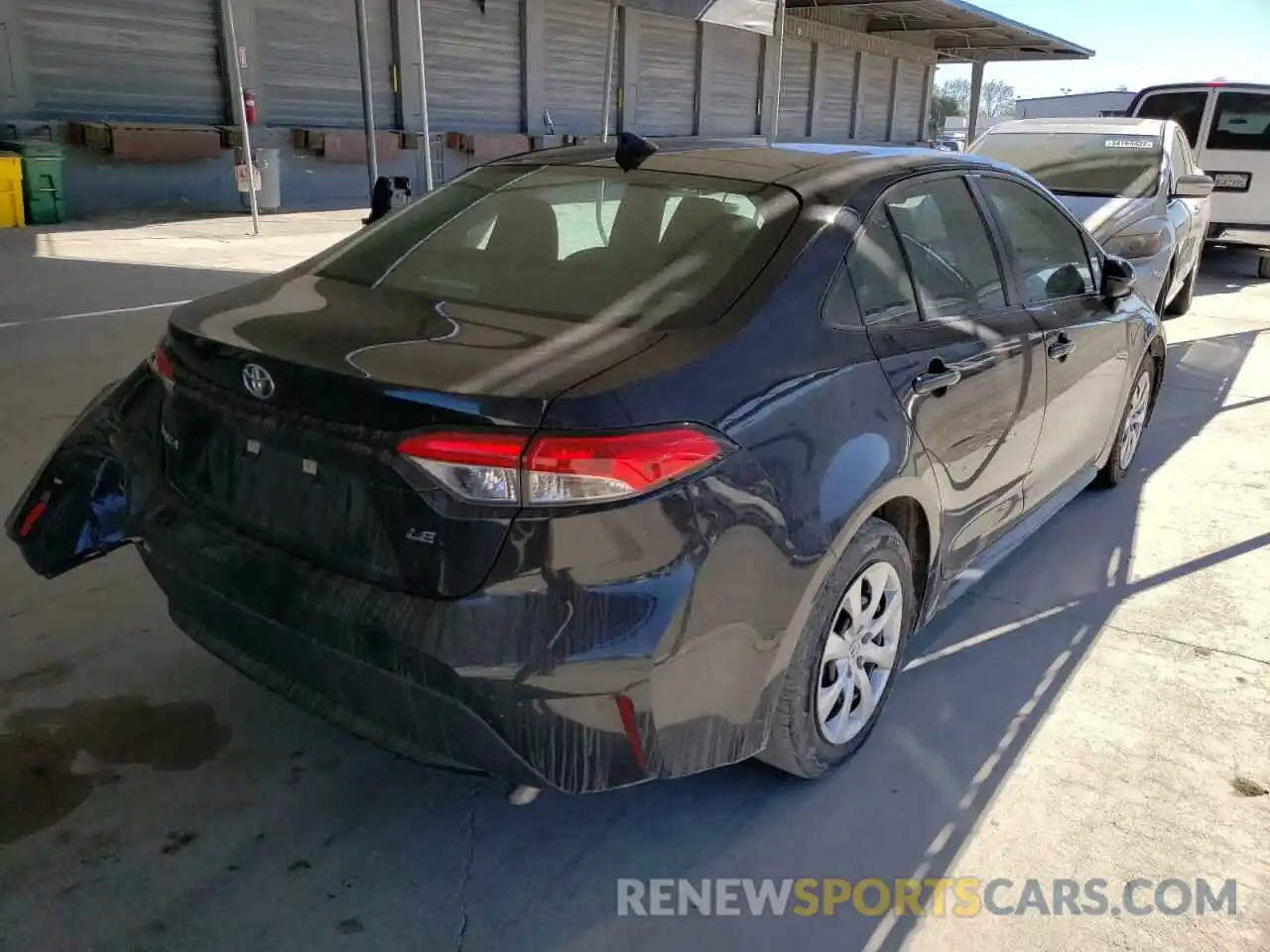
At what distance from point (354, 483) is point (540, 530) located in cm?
44

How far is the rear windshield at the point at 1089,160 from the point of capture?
8508 mm

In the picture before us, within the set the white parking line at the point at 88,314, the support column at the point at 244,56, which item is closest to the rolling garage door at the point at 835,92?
the support column at the point at 244,56

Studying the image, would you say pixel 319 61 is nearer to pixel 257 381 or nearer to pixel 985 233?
pixel 985 233

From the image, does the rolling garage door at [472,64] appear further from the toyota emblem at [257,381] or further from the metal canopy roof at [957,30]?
the toyota emblem at [257,381]

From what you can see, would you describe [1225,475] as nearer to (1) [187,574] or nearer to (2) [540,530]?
(2) [540,530]

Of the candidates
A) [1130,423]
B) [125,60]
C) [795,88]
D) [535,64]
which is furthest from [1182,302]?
[795,88]

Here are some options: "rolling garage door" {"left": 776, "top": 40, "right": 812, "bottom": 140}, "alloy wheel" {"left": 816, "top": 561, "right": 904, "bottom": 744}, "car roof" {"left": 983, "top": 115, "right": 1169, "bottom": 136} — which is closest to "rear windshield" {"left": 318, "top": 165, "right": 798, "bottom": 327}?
"alloy wheel" {"left": 816, "top": 561, "right": 904, "bottom": 744}

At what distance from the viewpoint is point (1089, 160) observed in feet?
28.8

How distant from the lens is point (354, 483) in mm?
2186

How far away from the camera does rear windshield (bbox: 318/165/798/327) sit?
2.56 metres

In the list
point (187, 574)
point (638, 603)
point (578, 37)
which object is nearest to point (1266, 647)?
point (638, 603)

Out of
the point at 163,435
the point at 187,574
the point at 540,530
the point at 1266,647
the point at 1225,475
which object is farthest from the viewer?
the point at 1225,475

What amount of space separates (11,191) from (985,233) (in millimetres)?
12728

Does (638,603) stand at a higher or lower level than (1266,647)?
higher
